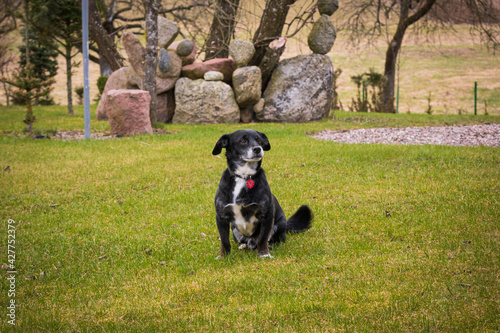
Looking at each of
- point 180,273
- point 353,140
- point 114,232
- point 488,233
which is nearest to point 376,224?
point 488,233

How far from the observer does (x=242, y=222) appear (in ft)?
13.3

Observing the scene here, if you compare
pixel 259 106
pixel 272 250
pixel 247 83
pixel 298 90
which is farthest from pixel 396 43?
pixel 272 250

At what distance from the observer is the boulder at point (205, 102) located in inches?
612

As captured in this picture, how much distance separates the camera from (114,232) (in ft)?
16.8

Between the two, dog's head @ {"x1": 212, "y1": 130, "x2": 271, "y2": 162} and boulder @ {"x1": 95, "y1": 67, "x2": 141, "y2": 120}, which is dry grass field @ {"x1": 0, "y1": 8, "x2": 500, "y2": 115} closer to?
boulder @ {"x1": 95, "y1": 67, "x2": 141, "y2": 120}

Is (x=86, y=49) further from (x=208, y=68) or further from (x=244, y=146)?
(x=244, y=146)

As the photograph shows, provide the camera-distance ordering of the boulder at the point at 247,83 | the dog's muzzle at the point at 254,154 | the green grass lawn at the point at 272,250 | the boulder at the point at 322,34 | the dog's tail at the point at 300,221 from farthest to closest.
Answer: the boulder at the point at 322,34
the boulder at the point at 247,83
the dog's tail at the point at 300,221
the dog's muzzle at the point at 254,154
the green grass lawn at the point at 272,250

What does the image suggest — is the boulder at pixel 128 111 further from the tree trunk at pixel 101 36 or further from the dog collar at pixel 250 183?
the dog collar at pixel 250 183

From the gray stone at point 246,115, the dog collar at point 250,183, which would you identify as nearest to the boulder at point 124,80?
the gray stone at point 246,115

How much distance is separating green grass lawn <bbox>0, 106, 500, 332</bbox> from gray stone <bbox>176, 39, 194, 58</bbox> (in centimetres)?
809

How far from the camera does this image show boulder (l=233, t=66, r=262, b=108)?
15219 mm

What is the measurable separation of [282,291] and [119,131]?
10300mm

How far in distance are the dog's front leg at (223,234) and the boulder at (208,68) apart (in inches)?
497

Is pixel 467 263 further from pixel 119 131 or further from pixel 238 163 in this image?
pixel 119 131
